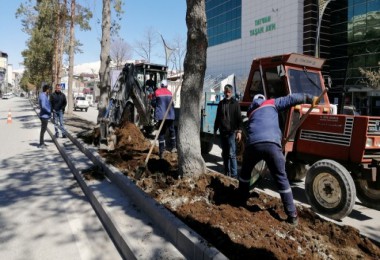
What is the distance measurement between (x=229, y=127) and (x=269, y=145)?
2.45 meters

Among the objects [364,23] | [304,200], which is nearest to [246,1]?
[364,23]

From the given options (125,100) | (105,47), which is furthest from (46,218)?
(105,47)

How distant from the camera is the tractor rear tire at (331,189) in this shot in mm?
5078

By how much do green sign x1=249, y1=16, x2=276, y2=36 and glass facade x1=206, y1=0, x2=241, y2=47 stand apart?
3690 millimetres

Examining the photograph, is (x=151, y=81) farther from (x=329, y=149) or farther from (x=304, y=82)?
(x=329, y=149)

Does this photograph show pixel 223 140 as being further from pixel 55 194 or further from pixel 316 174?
pixel 55 194

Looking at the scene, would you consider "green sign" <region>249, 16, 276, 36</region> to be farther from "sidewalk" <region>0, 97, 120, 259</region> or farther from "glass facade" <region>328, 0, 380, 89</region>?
"sidewalk" <region>0, 97, 120, 259</region>

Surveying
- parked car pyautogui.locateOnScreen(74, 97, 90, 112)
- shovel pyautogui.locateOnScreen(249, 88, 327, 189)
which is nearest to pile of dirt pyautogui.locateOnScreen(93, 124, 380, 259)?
shovel pyautogui.locateOnScreen(249, 88, 327, 189)

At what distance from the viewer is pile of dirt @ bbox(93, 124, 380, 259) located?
3.54 metres

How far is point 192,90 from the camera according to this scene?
5.87 m

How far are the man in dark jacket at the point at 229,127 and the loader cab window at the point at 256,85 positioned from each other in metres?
0.69

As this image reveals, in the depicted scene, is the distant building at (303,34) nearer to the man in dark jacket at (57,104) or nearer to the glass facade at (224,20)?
the glass facade at (224,20)

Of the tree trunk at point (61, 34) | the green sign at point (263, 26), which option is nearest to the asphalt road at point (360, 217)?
the tree trunk at point (61, 34)

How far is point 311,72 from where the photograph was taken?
736cm
